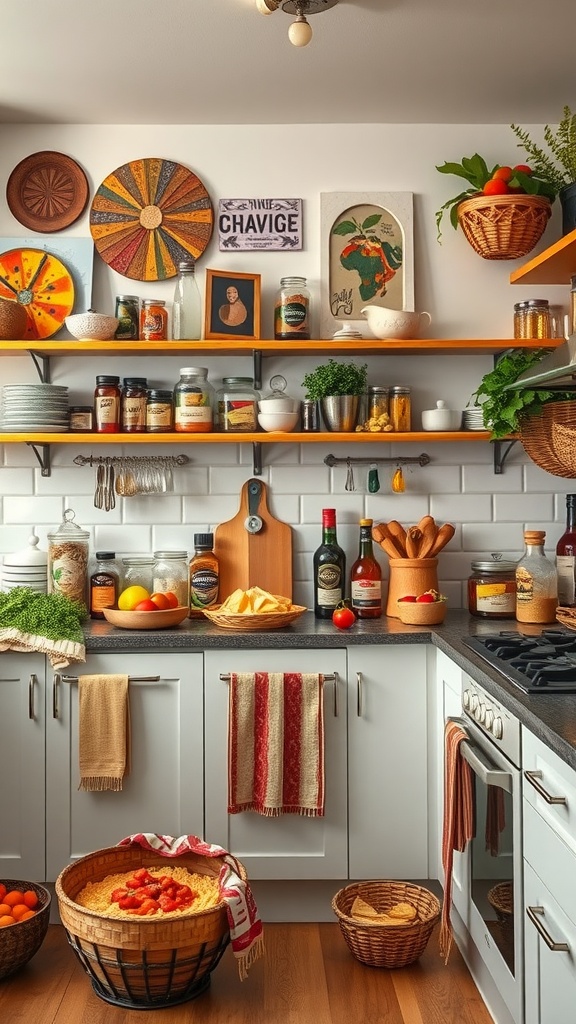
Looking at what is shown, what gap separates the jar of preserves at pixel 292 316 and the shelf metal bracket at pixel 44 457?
2.96 feet

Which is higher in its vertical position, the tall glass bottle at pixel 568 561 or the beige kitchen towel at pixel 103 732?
the tall glass bottle at pixel 568 561

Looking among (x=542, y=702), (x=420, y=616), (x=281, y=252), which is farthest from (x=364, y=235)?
(x=542, y=702)

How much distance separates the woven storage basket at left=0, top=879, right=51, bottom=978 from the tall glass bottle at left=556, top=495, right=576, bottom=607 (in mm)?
1859

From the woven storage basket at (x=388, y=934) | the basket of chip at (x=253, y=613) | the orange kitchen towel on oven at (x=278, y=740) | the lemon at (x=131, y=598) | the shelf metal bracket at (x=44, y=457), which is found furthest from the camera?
the shelf metal bracket at (x=44, y=457)

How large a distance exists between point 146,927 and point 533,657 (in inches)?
43.8

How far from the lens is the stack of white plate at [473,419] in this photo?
3.36m

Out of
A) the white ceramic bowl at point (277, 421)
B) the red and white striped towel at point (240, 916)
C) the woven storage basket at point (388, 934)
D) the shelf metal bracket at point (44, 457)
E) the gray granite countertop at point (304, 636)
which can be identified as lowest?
the woven storage basket at point (388, 934)

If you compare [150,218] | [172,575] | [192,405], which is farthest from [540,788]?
[150,218]

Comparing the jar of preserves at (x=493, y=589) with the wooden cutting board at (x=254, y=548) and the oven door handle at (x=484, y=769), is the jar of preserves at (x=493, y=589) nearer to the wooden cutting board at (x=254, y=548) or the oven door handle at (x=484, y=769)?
the wooden cutting board at (x=254, y=548)

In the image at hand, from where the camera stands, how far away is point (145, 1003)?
246cm

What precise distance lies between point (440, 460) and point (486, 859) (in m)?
1.60

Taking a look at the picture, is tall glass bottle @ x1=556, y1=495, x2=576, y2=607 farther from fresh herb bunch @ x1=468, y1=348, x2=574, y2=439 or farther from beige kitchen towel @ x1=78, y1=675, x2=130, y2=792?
beige kitchen towel @ x1=78, y1=675, x2=130, y2=792

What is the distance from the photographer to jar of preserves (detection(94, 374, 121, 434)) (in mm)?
3352

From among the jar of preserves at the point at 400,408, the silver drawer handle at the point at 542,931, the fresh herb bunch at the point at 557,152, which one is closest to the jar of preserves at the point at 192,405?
the jar of preserves at the point at 400,408
